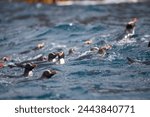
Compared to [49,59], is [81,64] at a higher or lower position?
lower

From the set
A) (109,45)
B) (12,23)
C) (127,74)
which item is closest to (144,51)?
(109,45)

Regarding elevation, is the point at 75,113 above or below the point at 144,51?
below

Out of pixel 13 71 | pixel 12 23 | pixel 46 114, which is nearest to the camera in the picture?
pixel 46 114

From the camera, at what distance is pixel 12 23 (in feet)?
98.8

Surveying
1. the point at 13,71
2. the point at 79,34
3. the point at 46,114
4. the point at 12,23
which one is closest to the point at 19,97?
the point at 46,114

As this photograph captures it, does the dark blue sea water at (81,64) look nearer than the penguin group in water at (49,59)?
Yes

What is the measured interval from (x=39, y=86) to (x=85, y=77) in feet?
5.83

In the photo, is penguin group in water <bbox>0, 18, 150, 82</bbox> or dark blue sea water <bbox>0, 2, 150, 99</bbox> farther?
penguin group in water <bbox>0, 18, 150, 82</bbox>

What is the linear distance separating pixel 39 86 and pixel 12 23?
18.1 m

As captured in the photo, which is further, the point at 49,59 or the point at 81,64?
the point at 49,59

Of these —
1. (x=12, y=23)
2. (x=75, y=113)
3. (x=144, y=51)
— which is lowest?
(x=75, y=113)

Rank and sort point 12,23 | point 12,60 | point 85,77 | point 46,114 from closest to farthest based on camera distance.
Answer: point 46,114 < point 85,77 < point 12,60 < point 12,23

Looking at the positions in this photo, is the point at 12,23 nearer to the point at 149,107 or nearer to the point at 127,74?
the point at 127,74

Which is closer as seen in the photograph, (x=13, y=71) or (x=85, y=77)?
(x=85, y=77)
